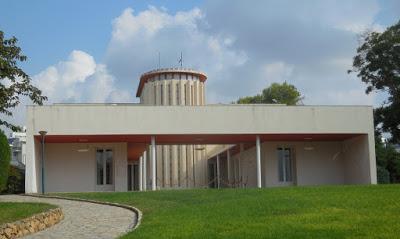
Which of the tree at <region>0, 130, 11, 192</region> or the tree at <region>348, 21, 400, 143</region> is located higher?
the tree at <region>348, 21, 400, 143</region>

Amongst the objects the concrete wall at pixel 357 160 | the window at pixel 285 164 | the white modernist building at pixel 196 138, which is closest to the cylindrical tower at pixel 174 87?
the white modernist building at pixel 196 138

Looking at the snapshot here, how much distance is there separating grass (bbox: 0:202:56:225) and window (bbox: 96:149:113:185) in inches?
471

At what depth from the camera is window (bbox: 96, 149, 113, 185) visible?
29.7 meters

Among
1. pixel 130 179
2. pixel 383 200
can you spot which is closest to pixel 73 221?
pixel 383 200

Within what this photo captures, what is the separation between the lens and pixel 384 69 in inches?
1547

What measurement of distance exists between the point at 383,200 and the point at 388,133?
86.2 feet

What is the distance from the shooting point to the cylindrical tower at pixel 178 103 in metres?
47.5

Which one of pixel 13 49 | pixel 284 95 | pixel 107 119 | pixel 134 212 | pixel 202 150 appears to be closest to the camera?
pixel 13 49

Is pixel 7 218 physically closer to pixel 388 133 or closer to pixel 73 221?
pixel 73 221

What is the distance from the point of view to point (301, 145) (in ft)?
104

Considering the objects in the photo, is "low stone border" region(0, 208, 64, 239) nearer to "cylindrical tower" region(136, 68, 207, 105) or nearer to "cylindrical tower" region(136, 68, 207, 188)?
"cylindrical tower" region(136, 68, 207, 188)

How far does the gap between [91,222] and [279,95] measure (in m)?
40.5

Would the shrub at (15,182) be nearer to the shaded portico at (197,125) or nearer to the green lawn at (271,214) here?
the shaded portico at (197,125)

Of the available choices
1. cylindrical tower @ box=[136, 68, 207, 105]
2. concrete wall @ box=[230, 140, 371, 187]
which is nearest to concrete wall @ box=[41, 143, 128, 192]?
concrete wall @ box=[230, 140, 371, 187]
